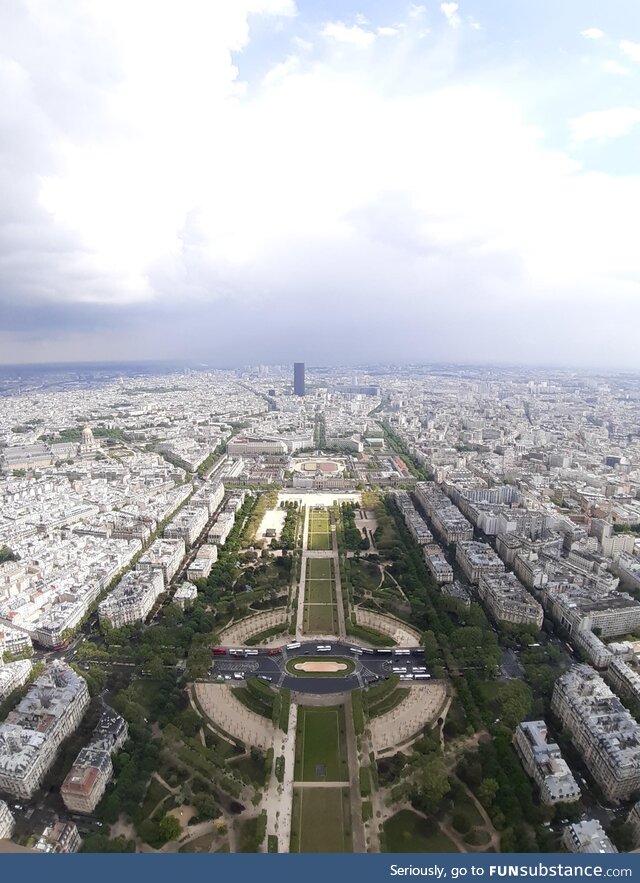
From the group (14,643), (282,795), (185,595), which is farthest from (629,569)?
(14,643)

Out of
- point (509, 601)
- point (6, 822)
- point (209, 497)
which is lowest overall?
point (6, 822)

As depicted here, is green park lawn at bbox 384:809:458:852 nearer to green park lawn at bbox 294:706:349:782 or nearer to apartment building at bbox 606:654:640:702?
green park lawn at bbox 294:706:349:782

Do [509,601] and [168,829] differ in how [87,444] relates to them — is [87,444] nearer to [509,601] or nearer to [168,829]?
[509,601]

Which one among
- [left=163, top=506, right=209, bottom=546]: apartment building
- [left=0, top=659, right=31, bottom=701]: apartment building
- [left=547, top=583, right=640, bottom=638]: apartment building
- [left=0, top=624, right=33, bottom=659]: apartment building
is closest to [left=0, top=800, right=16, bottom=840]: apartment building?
[left=0, top=659, right=31, bottom=701]: apartment building

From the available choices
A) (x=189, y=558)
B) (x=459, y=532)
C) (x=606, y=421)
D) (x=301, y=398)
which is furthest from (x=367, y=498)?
(x=301, y=398)

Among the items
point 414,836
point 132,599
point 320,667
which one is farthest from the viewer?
point 132,599

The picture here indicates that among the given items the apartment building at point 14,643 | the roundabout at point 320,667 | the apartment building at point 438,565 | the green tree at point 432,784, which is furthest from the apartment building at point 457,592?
the apartment building at point 14,643
